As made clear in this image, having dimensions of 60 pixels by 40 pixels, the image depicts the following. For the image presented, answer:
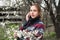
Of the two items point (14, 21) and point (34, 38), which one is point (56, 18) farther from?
point (34, 38)

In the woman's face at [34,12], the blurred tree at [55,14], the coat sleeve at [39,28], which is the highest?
the woman's face at [34,12]

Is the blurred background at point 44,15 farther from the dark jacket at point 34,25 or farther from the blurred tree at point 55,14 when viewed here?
the dark jacket at point 34,25

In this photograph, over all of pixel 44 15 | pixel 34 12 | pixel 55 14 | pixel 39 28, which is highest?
pixel 34 12

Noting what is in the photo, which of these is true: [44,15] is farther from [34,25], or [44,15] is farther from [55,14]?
[34,25]

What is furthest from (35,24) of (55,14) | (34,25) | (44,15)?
(55,14)

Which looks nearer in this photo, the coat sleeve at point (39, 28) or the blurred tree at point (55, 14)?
the coat sleeve at point (39, 28)

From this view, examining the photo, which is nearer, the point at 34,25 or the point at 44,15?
the point at 34,25

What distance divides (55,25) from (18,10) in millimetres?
1380

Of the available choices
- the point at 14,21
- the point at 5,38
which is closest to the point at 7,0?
the point at 5,38

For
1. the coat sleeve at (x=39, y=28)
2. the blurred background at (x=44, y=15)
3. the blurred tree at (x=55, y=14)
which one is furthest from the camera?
the blurred tree at (x=55, y=14)

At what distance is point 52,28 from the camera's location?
34.5ft

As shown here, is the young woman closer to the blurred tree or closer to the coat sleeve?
the coat sleeve

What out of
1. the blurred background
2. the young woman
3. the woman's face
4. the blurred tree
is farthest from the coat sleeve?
the blurred tree

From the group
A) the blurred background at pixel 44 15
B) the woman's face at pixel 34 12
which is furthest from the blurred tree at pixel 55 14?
the woman's face at pixel 34 12
